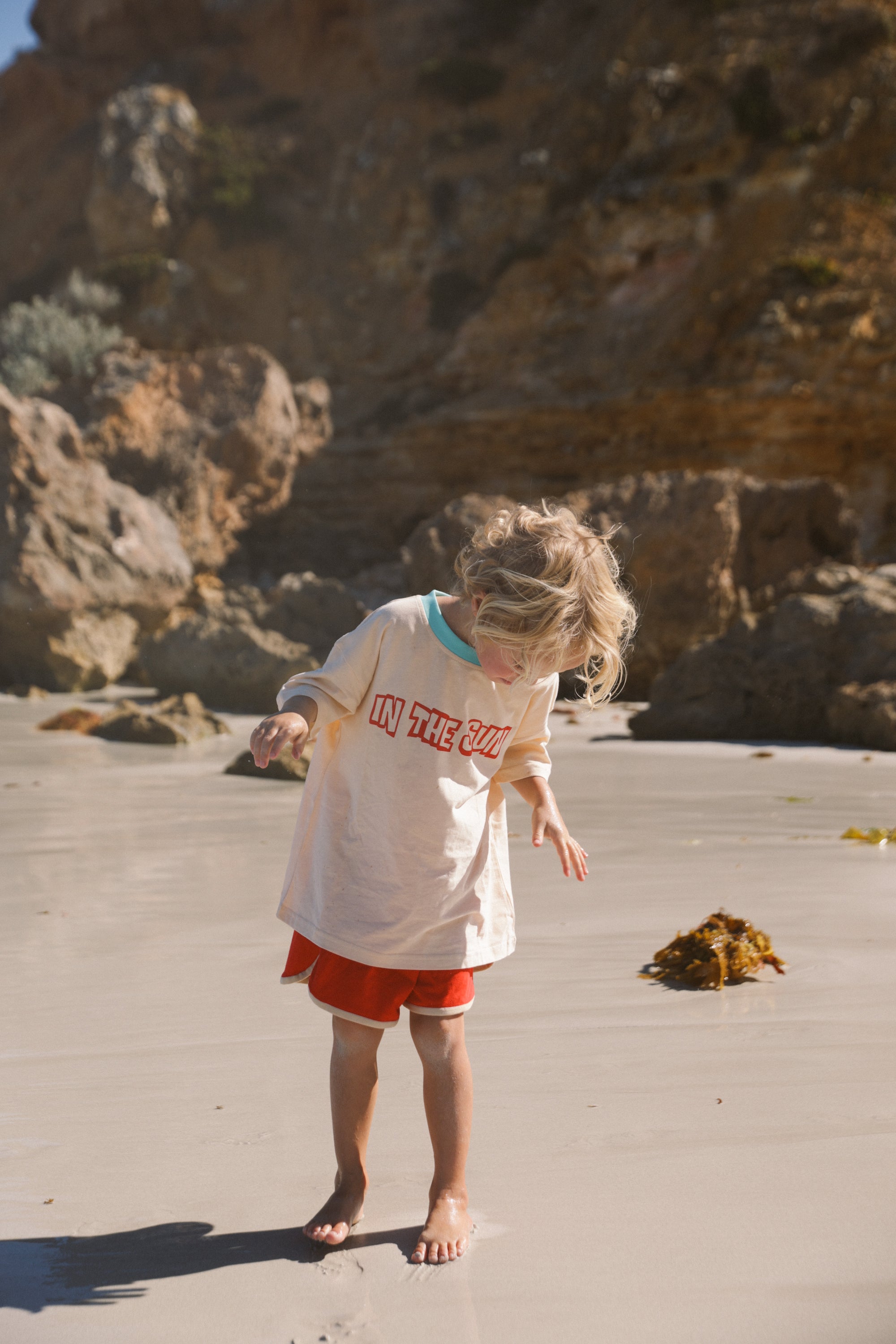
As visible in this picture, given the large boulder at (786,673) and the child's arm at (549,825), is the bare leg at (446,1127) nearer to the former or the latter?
the child's arm at (549,825)

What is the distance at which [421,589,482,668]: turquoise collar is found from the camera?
6.01 feet

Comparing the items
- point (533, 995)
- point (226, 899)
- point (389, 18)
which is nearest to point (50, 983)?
point (226, 899)

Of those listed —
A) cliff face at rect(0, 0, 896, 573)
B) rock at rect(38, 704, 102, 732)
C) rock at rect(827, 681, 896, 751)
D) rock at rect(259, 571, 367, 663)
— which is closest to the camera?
rock at rect(827, 681, 896, 751)

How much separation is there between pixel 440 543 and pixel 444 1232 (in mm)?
10099

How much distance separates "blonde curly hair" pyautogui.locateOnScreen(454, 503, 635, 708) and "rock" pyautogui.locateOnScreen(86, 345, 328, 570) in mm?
14469

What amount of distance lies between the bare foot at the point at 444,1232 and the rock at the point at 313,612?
931 centimetres

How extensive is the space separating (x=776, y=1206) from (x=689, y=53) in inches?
922

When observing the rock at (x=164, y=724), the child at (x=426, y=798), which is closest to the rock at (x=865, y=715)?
the rock at (x=164, y=724)

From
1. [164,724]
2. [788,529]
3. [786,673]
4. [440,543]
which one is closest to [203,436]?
[440,543]

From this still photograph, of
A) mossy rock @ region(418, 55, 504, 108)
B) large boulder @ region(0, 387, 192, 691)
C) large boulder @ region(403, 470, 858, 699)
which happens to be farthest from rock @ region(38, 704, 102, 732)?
mossy rock @ region(418, 55, 504, 108)

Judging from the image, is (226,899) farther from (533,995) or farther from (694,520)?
(694,520)

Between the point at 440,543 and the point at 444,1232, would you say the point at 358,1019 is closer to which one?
the point at 444,1232

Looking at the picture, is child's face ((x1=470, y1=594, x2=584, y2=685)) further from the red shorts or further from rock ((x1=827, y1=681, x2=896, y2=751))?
rock ((x1=827, y1=681, x2=896, y2=751))

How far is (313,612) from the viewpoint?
11.5 m
